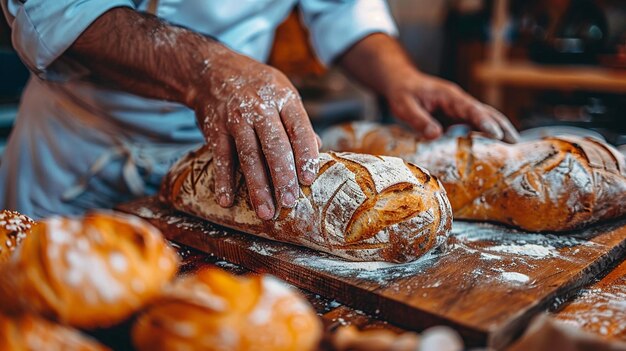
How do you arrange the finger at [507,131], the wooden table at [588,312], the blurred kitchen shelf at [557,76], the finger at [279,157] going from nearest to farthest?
the wooden table at [588,312]
the finger at [279,157]
the finger at [507,131]
the blurred kitchen shelf at [557,76]

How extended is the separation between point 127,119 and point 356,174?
824 mm

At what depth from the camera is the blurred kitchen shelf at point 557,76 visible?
12.3 ft

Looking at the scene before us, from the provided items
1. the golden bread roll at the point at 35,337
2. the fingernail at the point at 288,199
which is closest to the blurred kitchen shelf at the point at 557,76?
the fingernail at the point at 288,199

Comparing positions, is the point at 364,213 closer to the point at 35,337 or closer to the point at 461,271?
the point at 461,271

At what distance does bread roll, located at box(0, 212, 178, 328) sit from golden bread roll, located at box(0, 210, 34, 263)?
6.9 inches

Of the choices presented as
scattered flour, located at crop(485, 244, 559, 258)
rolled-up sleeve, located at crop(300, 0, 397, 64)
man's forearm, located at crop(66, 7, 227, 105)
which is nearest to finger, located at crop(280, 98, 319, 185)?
man's forearm, located at crop(66, 7, 227, 105)

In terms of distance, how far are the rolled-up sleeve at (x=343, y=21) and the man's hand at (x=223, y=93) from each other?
0.89m

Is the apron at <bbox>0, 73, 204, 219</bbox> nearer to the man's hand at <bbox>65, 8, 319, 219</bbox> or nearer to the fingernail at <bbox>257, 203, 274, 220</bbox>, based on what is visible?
the man's hand at <bbox>65, 8, 319, 219</bbox>

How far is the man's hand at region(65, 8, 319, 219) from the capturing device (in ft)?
4.18

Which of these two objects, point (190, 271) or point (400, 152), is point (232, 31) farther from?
point (190, 271)

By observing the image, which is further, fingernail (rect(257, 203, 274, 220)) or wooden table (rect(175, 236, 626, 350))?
fingernail (rect(257, 203, 274, 220))

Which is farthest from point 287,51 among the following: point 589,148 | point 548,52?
point 589,148

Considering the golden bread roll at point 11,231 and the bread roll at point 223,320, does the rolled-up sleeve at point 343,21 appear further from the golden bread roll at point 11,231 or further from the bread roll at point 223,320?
the bread roll at point 223,320

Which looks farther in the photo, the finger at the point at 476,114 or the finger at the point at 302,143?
the finger at the point at 476,114
